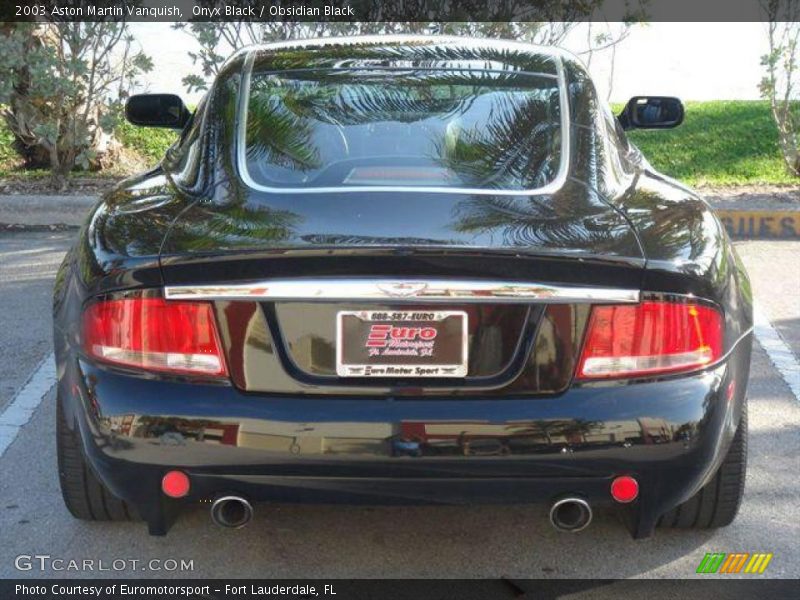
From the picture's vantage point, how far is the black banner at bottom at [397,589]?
3646 mm

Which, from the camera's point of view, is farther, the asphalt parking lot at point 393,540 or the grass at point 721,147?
the grass at point 721,147

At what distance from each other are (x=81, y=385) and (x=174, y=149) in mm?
1525

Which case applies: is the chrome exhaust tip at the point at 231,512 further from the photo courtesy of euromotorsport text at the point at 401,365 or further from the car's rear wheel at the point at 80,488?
the car's rear wheel at the point at 80,488

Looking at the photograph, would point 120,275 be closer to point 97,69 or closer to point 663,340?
point 663,340

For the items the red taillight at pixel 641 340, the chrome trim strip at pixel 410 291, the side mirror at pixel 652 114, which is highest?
the side mirror at pixel 652 114

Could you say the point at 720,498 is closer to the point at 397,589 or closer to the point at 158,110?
the point at 397,589

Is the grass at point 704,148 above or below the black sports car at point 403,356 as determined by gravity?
below

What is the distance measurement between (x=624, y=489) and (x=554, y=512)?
0.19 metres

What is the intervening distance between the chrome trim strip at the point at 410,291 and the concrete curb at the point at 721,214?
582 centimetres

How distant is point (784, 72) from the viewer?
960 cm

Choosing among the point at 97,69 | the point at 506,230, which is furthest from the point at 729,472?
the point at 97,69

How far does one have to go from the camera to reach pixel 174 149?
468cm

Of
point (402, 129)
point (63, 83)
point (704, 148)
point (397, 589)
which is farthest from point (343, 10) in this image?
point (397, 589)

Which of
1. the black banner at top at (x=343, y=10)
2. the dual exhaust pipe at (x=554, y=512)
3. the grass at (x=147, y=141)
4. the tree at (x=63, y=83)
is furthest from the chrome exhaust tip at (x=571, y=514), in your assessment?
the grass at (x=147, y=141)
